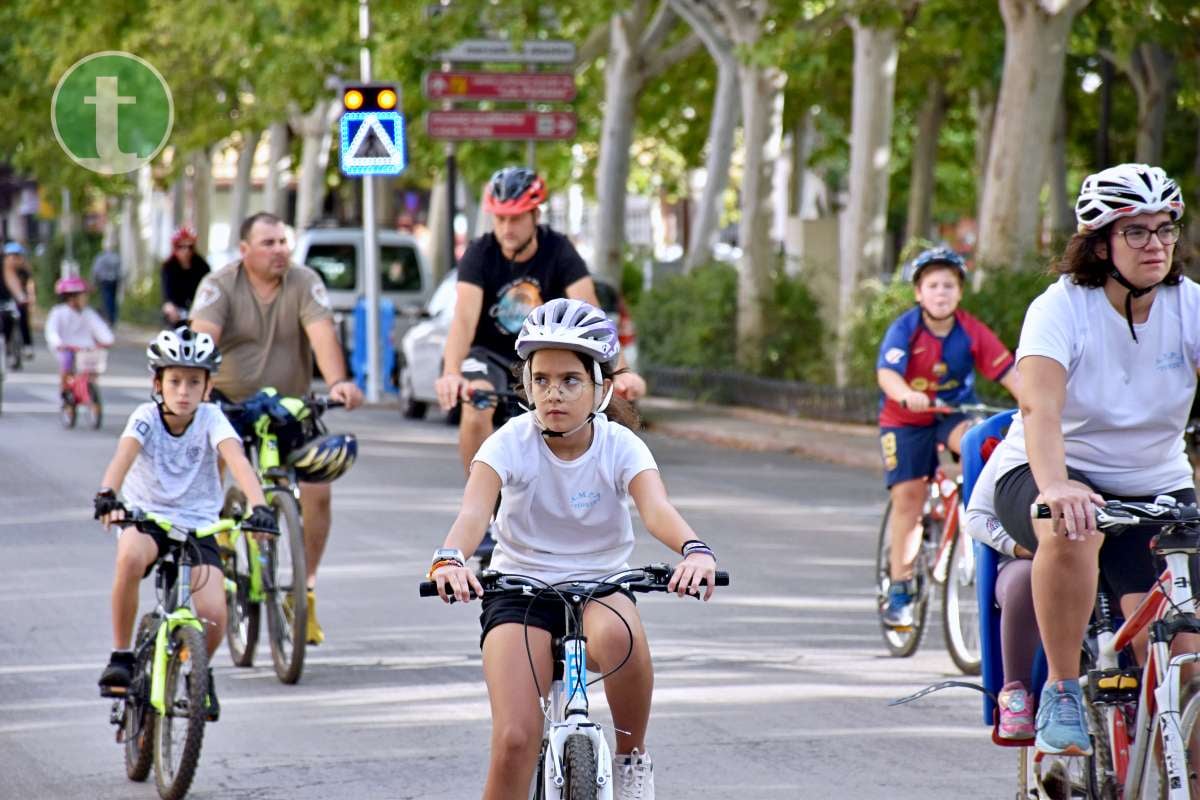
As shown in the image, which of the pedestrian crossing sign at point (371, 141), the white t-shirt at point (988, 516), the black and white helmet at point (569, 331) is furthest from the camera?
the pedestrian crossing sign at point (371, 141)

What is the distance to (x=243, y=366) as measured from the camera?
9320 millimetres

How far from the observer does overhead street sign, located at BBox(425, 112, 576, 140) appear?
984 inches

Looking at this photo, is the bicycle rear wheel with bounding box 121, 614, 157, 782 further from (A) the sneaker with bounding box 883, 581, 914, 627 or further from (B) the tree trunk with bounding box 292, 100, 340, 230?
(B) the tree trunk with bounding box 292, 100, 340, 230

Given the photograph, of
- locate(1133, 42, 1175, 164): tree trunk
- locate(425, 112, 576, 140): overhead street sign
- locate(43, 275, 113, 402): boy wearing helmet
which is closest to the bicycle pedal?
locate(43, 275, 113, 402): boy wearing helmet

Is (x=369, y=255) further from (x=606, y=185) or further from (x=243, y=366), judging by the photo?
(x=243, y=366)

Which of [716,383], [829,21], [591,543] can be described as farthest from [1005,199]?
[591,543]

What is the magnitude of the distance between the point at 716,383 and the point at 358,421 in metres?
3.86

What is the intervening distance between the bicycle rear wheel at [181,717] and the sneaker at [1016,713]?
7.65ft

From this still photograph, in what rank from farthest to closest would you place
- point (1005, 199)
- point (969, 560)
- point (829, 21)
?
point (829, 21) → point (1005, 199) → point (969, 560)

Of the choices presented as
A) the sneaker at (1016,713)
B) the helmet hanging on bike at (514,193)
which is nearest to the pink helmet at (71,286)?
the helmet hanging on bike at (514,193)

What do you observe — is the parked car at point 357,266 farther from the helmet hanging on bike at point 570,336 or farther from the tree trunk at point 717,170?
the helmet hanging on bike at point 570,336

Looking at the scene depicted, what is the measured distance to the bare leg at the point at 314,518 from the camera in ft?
31.0

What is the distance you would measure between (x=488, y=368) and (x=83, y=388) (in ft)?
39.9

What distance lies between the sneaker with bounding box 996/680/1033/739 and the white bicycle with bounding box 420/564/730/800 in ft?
3.93
